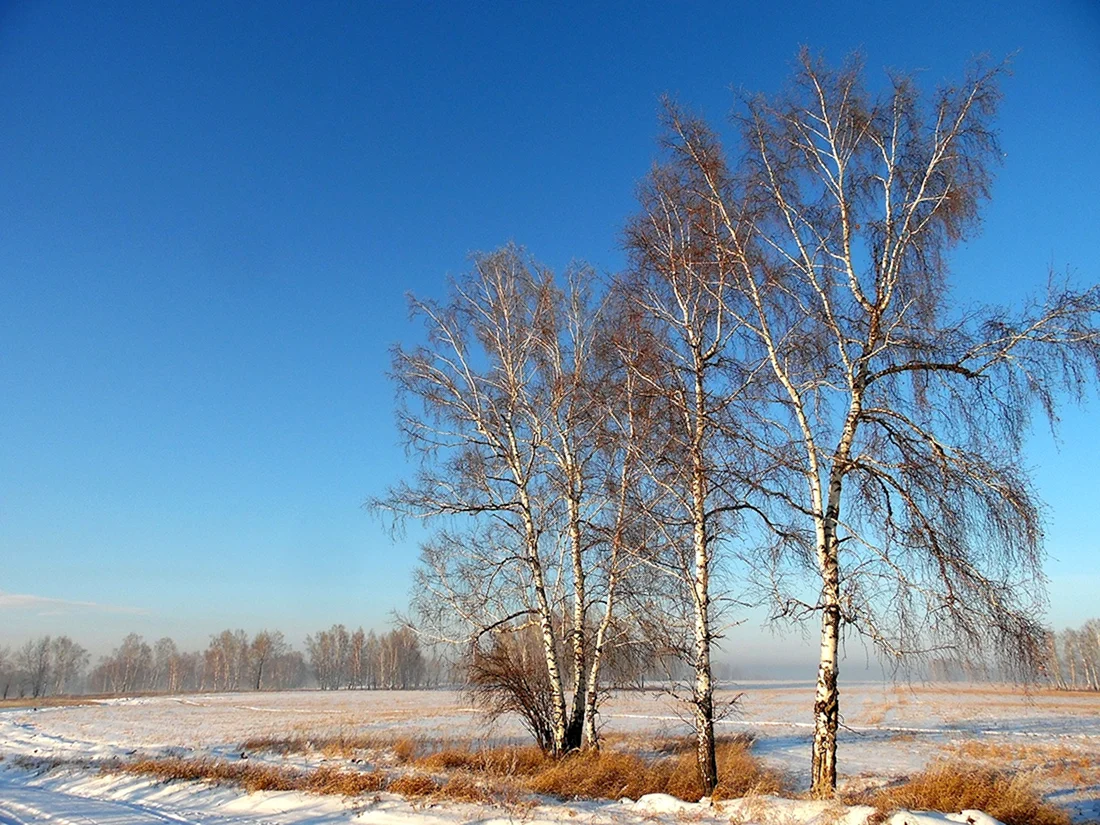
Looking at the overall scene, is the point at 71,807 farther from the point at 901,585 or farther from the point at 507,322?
the point at 901,585

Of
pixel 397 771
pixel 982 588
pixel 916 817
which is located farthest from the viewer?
pixel 397 771

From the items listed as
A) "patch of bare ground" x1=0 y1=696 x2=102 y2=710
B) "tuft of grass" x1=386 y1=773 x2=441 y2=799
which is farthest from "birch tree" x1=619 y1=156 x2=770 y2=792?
"patch of bare ground" x1=0 y1=696 x2=102 y2=710

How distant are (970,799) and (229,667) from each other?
151m

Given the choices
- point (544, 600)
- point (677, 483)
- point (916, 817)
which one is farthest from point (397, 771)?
point (916, 817)

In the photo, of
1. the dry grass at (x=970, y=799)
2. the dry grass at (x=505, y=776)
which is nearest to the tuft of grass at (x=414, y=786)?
the dry grass at (x=505, y=776)

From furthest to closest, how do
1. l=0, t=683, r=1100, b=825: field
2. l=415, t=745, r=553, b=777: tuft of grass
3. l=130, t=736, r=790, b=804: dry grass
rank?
1. l=415, t=745, r=553, b=777: tuft of grass
2. l=130, t=736, r=790, b=804: dry grass
3. l=0, t=683, r=1100, b=825: field

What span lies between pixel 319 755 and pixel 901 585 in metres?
12.9

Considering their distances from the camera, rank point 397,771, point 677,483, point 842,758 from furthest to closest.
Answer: point 842,758 → point 397,771 → point 677,483

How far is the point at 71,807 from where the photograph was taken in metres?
10.6

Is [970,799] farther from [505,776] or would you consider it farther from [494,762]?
[494,762]

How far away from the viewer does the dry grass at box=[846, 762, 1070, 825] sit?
745 cm

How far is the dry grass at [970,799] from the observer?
7.45 meters

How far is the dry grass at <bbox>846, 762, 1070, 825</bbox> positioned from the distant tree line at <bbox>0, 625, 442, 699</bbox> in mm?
114587

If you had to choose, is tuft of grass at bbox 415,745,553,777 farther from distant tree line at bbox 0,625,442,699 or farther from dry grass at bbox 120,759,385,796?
distant tree line at bbox 0,625,442,699
